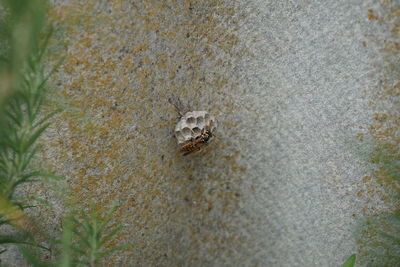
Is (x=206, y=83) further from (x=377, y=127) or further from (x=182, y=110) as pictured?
(x=377, y=127)

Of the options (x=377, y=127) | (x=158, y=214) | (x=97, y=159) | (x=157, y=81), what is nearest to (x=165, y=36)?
(x=157, y=81)

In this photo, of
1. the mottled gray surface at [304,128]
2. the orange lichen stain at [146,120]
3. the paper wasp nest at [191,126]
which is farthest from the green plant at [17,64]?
the mottled gray surface at [304,128]

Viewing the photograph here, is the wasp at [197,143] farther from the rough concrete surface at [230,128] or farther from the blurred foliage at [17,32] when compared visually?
the blurred foliage at [17,32]

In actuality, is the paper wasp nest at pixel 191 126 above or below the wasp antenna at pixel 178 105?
below

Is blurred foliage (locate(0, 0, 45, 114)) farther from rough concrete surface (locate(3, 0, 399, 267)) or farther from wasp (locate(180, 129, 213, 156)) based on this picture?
wasp (locate(180, 129, 213, 156))

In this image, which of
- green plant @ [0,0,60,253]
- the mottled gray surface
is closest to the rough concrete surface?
the mottled gray surface

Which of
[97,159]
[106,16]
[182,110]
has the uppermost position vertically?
[106,16]

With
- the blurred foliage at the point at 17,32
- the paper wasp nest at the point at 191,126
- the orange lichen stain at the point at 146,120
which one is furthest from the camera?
the paper wasp nest at the point at 191,126
